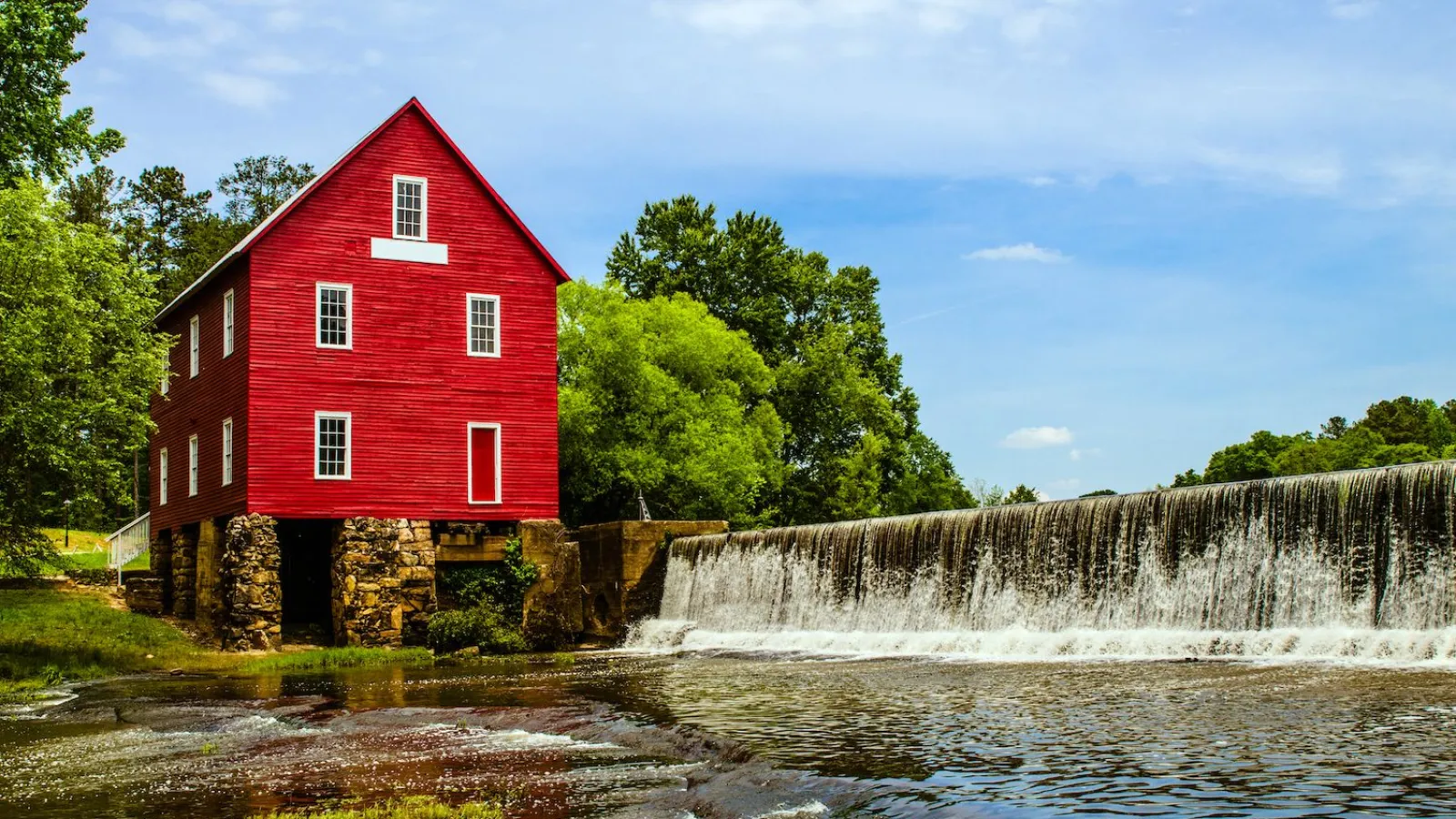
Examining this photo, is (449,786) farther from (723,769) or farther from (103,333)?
(103,333)

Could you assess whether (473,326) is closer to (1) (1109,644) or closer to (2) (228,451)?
(2) (228,451)

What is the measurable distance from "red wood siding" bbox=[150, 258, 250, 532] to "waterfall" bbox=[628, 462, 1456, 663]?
38.9 feet

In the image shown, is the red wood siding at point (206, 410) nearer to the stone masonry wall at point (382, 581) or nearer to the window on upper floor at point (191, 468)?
the window on upper floor at point (191, 468)

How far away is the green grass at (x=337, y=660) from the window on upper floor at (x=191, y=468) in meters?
Result: 8.03

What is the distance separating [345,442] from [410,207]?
19.5ft

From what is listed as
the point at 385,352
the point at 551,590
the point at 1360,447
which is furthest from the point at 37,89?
the point at 1360,447

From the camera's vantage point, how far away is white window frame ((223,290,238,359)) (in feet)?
108

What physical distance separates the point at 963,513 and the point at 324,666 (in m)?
13.0

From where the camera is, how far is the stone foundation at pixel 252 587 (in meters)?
30.2

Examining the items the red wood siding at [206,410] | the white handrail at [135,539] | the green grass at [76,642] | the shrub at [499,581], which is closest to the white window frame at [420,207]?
the red wood siding at [206,410]

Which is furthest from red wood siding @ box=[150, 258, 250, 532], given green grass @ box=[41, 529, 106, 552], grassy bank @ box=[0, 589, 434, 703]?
green grass @ box=[41, 529, 106, 552]

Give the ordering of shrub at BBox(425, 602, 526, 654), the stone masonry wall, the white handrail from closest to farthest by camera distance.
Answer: shrub at BBox(425, 602, 526, 654) < the stone masonry wall < the white handrail

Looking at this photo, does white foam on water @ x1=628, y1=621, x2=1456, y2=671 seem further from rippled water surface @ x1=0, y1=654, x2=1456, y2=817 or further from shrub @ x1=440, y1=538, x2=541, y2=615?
shrub @ x1=440, y1=538, x2=541, y2=615

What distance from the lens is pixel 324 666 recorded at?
27.5 meters
